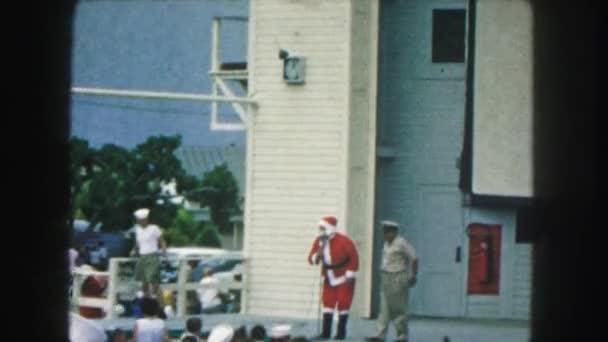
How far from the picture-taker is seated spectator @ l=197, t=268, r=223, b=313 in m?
20.1

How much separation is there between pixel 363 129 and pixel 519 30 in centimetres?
237

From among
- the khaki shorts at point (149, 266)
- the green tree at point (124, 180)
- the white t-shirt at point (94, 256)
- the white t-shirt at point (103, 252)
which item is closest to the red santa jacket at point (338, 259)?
the khaki shorts at point (149, 266)

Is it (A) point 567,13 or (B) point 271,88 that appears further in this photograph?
(B) point 271,88

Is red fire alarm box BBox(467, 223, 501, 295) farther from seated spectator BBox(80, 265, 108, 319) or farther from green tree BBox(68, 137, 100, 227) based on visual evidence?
green tree BBox(68, 137, 100, 227)

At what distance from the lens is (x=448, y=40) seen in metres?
20.1

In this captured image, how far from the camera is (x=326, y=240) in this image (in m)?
16.9

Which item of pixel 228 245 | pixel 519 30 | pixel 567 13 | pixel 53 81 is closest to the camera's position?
pixel 53 81

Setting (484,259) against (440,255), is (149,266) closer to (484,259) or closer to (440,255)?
(440,255)

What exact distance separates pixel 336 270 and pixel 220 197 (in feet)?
86.4

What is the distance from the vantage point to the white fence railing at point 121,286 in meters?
18.8

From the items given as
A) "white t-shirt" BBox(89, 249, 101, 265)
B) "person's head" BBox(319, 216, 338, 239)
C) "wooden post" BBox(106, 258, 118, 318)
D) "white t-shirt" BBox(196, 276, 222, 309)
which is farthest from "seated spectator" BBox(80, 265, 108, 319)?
"white t-shirt" BBox(89, 249, 101, 265)

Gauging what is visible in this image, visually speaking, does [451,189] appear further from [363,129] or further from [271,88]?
[271,88]

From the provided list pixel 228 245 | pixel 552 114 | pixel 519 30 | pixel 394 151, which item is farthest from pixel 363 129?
pixel 228 245

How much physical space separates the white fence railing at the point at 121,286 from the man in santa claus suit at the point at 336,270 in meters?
3.09
